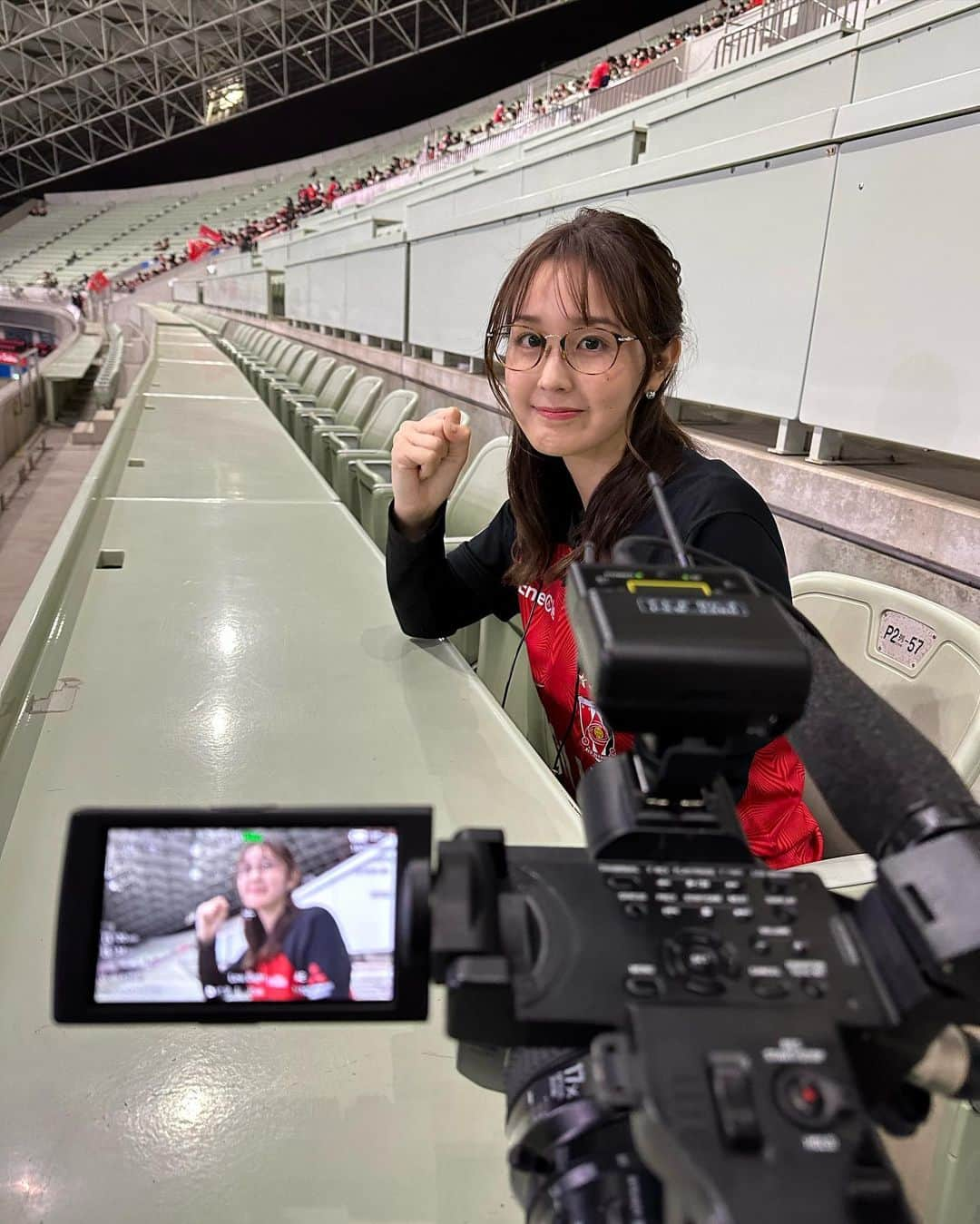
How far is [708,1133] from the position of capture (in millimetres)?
285

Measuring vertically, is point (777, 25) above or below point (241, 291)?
above

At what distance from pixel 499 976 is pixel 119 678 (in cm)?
101

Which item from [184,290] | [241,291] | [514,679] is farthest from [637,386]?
[184,290]

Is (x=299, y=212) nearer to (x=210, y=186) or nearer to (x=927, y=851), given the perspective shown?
(x=210, y=186)

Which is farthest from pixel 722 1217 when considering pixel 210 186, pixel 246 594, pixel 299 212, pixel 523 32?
pixel 210 186

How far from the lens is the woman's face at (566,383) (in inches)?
41.4

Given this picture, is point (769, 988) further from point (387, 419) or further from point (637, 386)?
point (387, 419)

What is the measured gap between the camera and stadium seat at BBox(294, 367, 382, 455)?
13.7 feet

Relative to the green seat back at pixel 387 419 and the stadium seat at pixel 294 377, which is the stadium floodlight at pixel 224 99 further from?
the green seat back at pixel 387 419

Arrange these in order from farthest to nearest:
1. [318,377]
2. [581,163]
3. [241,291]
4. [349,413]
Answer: [241,291] < [318,377] < [581,163] < [349,413]

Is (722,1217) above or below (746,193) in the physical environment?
below

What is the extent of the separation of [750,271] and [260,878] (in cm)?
200

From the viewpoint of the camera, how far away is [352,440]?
3.57 m

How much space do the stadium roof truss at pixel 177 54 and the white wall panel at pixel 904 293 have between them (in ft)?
73.0
